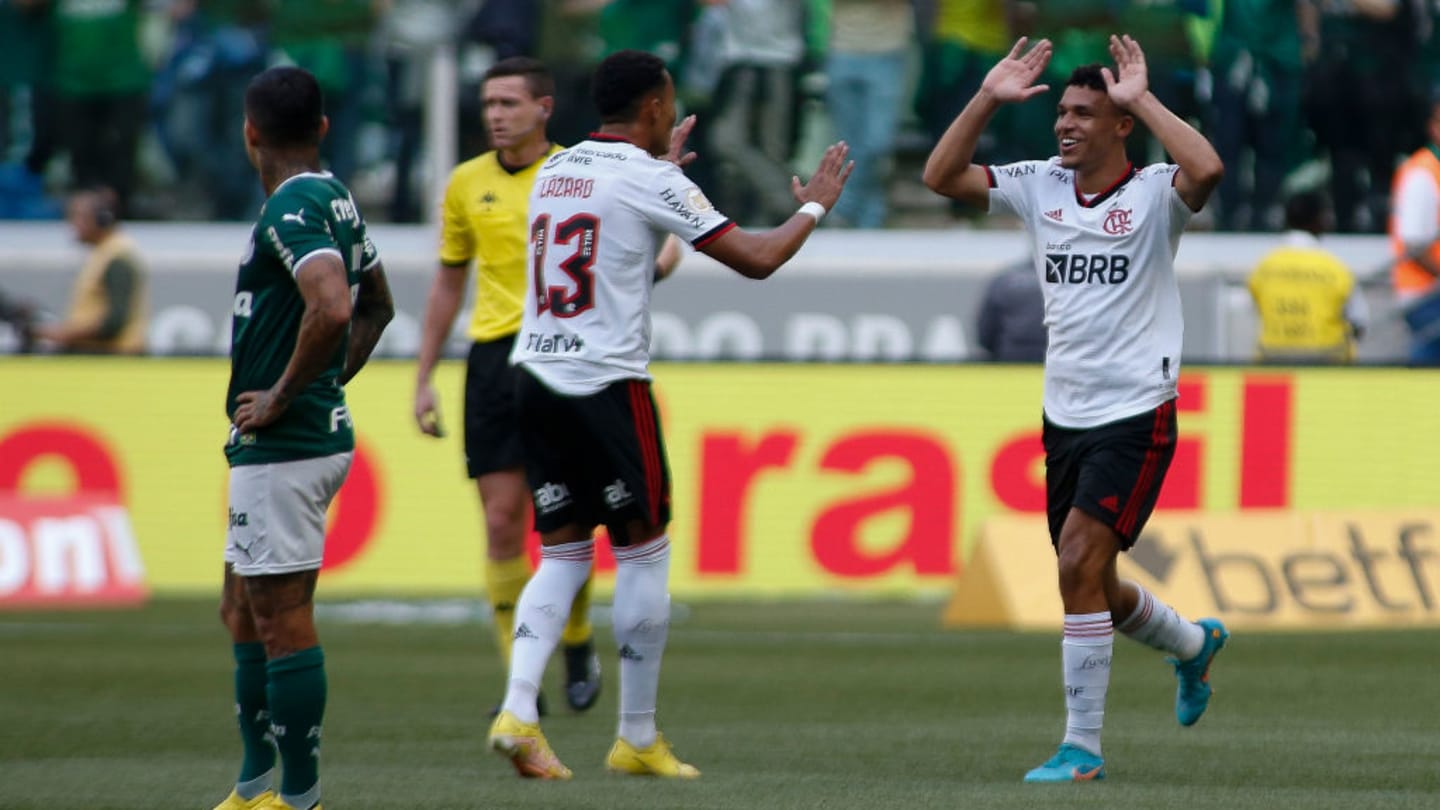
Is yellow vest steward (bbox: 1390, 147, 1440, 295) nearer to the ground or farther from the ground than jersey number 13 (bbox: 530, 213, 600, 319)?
nearer to the ground

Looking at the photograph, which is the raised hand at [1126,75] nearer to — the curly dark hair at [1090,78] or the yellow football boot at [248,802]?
the curly dark hair at [1090,78]

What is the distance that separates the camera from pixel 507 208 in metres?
9.87

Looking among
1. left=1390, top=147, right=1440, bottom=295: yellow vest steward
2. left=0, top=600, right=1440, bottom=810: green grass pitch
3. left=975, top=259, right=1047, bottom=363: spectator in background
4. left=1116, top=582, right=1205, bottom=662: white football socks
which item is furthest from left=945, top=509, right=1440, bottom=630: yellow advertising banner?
left=1390, top=147, right=1440, bottom=295: yellow vest steward

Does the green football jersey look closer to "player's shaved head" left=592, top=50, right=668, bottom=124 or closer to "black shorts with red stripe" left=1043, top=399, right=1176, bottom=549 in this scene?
"player's shaved head" left=592, top=50, right=668, bottom=124

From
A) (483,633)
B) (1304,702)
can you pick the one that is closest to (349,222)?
(1304,702)

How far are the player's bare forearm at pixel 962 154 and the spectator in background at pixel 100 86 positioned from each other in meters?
12.6

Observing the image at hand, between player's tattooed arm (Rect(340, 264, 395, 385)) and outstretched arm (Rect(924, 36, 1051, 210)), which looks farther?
outstretched arm (Rect(924, 36, 1051, 210))

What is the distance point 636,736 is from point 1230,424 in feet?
26.5

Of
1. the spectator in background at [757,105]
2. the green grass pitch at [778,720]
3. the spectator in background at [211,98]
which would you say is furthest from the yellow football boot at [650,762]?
the spectator in background at [211,98]

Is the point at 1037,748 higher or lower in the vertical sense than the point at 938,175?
lower

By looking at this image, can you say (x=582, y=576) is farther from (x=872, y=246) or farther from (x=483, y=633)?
(x=872, y=246)

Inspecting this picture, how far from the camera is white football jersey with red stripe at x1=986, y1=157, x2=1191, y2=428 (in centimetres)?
784

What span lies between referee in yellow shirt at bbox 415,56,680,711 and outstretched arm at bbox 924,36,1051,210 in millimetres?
2248

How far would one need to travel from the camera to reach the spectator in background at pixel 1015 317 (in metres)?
15.6
